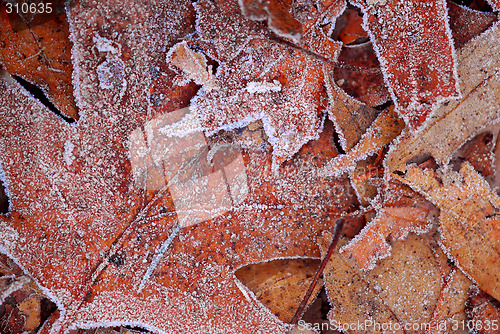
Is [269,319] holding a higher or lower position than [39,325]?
lower

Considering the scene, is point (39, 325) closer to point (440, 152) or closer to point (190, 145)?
point (190, 145)

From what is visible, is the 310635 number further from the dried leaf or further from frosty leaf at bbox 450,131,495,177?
the dried leaf

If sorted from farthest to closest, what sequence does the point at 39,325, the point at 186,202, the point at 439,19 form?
the point at 39,325 → the point at 186,202 → the point at 439,19

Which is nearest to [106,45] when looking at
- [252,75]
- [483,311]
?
[252,75]

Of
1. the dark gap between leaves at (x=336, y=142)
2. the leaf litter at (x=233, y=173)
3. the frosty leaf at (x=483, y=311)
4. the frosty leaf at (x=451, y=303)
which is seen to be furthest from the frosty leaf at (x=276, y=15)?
the frosty leaf at (x=483, y=311)

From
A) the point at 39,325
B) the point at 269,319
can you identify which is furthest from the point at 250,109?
the point at 39,325

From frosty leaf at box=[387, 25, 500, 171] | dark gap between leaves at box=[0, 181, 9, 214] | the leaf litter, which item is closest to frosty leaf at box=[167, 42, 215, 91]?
the leaf litter

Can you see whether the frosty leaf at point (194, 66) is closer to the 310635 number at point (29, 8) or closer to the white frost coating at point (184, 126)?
the white frost coating at point (184, 126)
